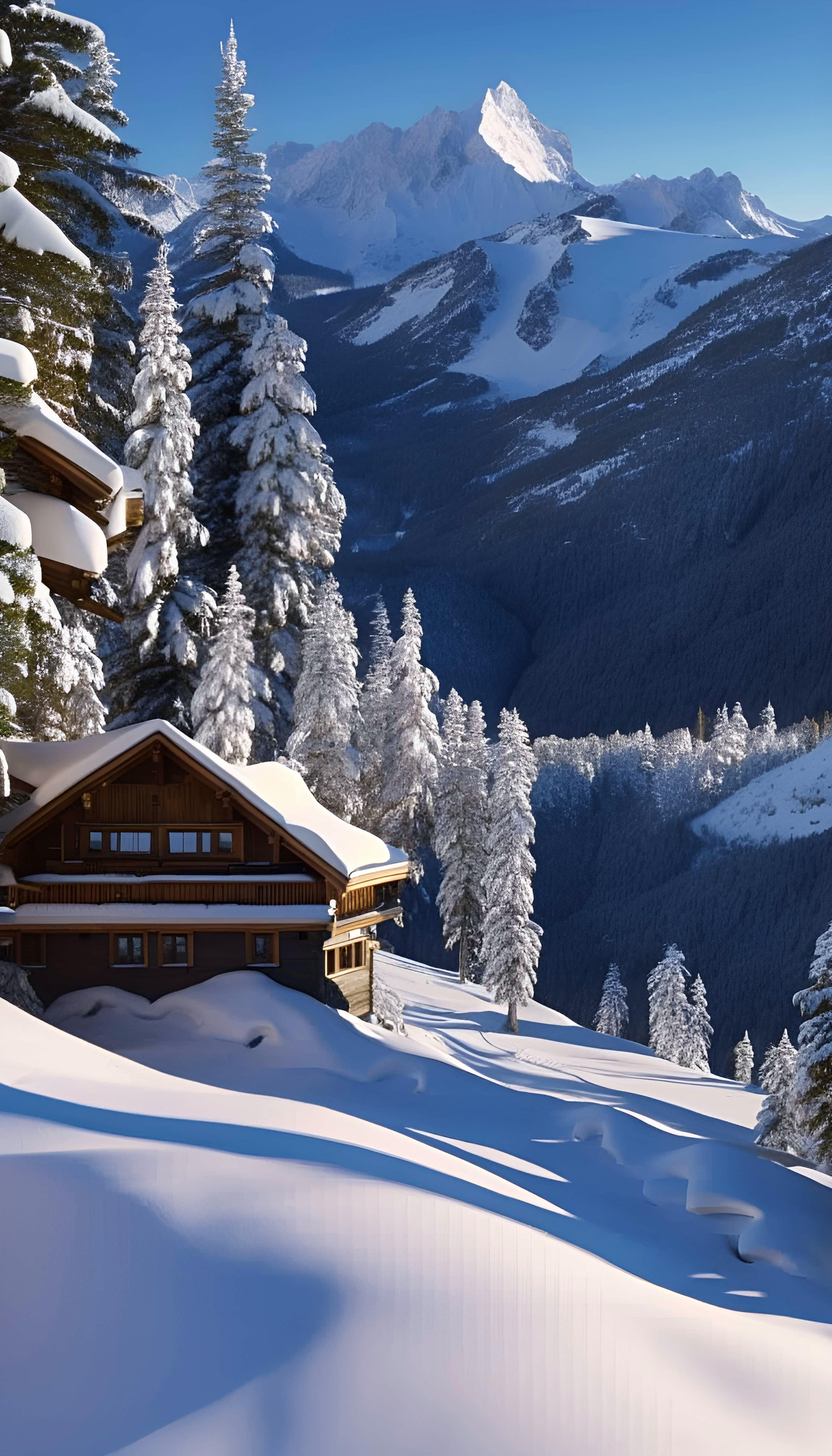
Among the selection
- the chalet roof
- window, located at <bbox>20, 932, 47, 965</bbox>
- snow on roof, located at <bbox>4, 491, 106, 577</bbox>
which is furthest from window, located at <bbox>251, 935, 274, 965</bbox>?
snow on roof, located at <bbox>4, 491, 106, 577</bbox>

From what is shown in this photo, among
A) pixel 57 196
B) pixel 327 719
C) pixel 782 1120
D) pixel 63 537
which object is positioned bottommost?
pixel 782 1120

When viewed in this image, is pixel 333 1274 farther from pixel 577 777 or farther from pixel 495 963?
pixel 577 777

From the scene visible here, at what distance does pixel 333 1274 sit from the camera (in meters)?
6.36

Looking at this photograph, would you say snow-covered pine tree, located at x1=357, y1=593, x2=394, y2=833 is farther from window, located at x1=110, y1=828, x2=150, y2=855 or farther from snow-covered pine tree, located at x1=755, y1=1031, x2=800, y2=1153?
window, located at x1=110, y1=828, x2=150, y2=855

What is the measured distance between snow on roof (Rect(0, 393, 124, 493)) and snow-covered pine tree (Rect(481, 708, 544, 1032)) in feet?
93.2

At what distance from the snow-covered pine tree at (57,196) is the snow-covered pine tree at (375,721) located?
17917mm

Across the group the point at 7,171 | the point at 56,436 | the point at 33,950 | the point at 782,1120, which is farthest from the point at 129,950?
the point at 782,1120

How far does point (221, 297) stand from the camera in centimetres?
2731

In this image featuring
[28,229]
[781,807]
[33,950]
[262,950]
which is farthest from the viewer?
[781,807]

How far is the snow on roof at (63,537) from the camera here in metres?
14.8

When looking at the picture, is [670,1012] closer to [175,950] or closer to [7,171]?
[175,950]

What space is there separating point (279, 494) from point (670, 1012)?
53.5 metres

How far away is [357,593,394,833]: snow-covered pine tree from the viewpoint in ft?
133

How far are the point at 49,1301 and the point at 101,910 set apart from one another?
43.2 feet
